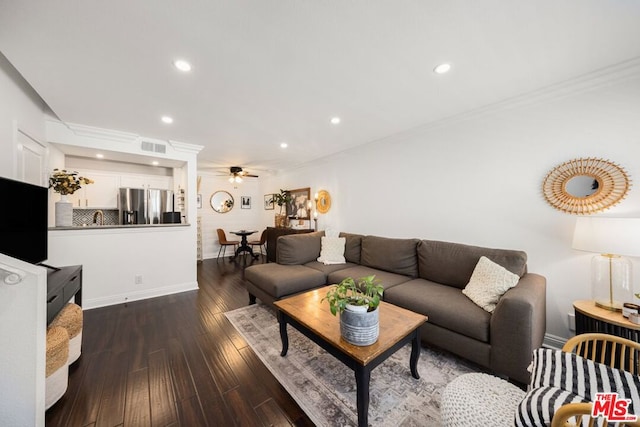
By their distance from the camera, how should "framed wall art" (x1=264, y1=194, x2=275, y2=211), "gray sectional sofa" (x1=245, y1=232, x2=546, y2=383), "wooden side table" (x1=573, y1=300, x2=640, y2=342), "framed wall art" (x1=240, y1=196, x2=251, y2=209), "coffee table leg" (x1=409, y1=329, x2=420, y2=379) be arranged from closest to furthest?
"wooden side table" (x1=573, y1=300, x2=640, y2=342)
"gray sectional sofa" (x1=245, y1=232, x2=546, y2=383)
"coffee table leg" (x1=409, y1=329, x2=420, y2=379)
"framed wall art" (x1=264, y1=194, x2=275, y2=211)
"framed wall art" (x1=240, y1=196, x2=251, y2=209)

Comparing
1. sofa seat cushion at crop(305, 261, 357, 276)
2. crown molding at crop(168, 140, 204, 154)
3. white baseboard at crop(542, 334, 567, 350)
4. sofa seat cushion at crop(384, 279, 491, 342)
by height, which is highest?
crown molding at crop(168, 140, 204, 154)

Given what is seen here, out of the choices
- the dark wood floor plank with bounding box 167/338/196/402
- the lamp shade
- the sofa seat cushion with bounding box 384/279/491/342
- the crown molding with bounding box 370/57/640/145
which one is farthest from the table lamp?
the dark wood floor plank with bounding box 167/338/196/402

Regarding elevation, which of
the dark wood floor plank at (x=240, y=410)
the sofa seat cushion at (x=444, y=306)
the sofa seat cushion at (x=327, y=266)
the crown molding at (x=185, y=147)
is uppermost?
the crown molding at (x=185, y=147)

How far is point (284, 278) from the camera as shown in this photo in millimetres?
2719

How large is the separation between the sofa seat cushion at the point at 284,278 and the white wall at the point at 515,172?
1470mm

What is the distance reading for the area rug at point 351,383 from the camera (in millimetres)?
1406

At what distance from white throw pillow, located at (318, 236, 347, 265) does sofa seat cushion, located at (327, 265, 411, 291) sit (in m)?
0.38

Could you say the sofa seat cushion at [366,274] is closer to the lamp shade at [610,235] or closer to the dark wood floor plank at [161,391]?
the lamp shade at [610,235]

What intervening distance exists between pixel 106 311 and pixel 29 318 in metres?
2.26

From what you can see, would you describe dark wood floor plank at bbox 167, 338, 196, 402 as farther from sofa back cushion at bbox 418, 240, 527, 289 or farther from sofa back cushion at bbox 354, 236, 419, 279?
sofa back cushion at bbox 418, 240, 527, 289

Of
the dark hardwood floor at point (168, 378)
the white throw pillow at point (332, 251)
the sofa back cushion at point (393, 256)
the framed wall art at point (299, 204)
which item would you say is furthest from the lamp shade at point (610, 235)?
the framed wall art at point (299, 204)

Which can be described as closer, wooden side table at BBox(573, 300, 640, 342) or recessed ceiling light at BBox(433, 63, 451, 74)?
wooden side table at BBox(573, 300, 640, 342)

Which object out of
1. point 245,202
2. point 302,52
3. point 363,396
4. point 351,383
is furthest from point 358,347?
point 245,202
